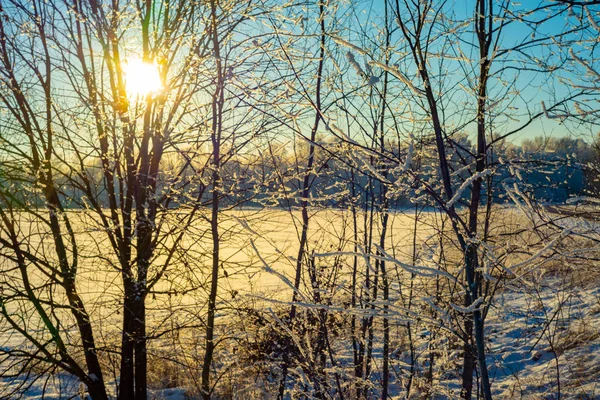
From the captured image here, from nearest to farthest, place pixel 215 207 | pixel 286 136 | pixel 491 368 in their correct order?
pixel 215 207 < pixel 286 136 < pixel 491 368

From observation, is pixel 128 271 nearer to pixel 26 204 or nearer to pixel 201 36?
pixel 26 204

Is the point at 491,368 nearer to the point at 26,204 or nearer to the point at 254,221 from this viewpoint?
the point at 254,221

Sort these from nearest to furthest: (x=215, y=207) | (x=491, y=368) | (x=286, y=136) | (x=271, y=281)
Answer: (x=215, y=207), (x=286, y=136), (x=491, y=368), (x=271, y=281)

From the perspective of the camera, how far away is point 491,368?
594cm

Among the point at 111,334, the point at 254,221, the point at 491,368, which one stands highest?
the point at 254,221

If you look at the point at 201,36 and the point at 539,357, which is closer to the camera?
the point at 201,36

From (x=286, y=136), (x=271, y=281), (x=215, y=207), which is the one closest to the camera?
(x=215, y=207)

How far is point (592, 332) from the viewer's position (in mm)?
5984

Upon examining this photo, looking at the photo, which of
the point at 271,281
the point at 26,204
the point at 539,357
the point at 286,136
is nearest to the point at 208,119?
the point at 286,136

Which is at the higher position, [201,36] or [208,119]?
[201,36]

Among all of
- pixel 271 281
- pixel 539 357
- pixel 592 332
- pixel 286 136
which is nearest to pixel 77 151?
pixel 286 136

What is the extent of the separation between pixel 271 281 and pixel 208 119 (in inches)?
317

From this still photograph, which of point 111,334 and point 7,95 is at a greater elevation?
point 7,95

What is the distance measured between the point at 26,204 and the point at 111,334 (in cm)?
146
